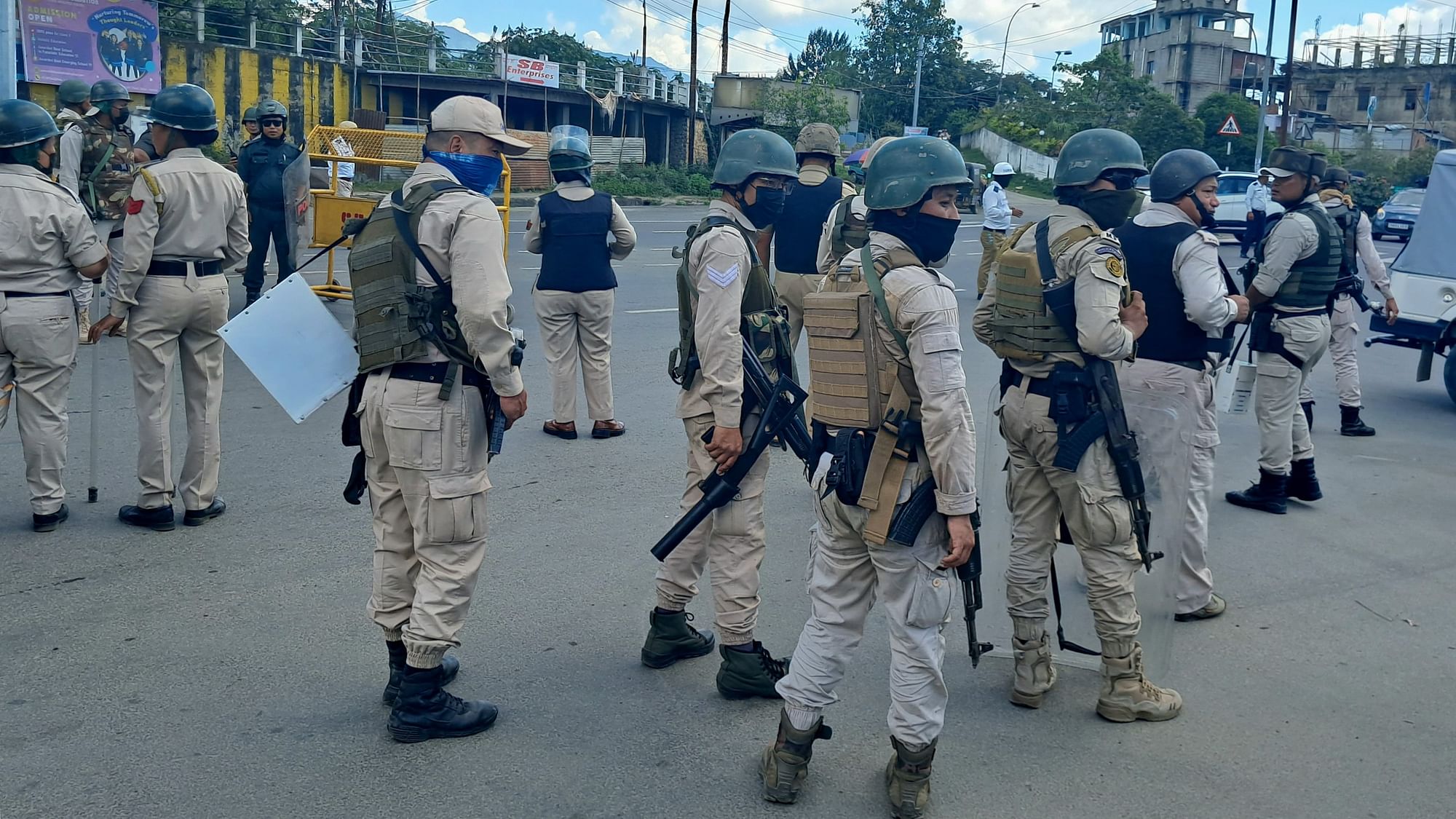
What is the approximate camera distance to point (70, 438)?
7.13 meters

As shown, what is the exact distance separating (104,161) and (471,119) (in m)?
6.62

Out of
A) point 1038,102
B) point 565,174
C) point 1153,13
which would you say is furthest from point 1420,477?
point 1153,13

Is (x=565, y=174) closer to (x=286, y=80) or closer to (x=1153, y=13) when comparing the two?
(x=286, y=80)

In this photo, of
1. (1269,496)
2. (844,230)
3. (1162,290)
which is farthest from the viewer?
(1269,496)

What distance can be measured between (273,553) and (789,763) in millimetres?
3006

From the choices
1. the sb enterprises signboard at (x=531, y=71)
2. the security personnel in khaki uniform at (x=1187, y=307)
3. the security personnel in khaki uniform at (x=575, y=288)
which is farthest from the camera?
the sb enterprises signboard at (x=531, y=71)

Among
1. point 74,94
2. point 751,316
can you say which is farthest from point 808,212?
point 74,94

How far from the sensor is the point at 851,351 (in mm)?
3371

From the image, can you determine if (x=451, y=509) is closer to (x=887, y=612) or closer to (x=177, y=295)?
(x=887, y=612)

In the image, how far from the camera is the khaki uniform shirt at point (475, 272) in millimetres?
3561

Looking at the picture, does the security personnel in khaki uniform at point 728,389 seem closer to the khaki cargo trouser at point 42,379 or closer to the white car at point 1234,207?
the khaki cargo trouser at point 42,379

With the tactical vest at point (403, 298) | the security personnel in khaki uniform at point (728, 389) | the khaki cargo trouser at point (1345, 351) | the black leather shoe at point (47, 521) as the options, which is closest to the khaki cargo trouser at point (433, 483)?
the tactical vest at point (403, 298)

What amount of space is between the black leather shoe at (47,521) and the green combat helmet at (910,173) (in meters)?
4.29

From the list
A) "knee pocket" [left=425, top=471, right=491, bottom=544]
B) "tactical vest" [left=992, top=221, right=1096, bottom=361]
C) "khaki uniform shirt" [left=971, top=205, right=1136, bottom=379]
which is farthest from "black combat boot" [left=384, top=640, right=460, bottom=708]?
"khaki uniform shirt" [left=971, top=205, right=1136, bottom=379]
